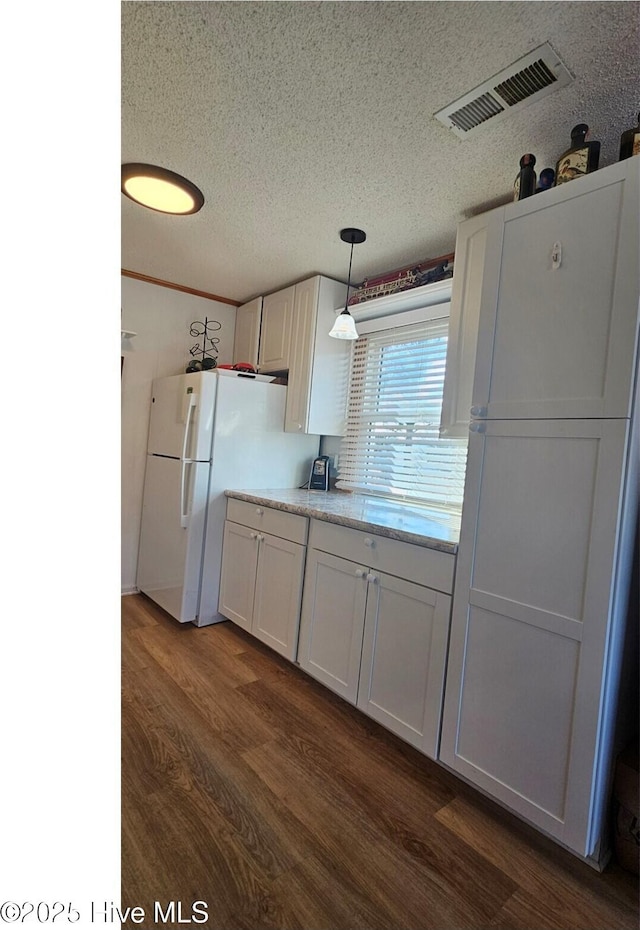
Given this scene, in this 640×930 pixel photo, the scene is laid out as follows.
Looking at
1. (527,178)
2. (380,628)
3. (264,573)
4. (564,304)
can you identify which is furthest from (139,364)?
(564,304)

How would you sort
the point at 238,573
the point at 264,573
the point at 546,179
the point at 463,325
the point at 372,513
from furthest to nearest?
the point at 238,573 → the point at 264,573 → the point at 372,513 → the point at 463,325 → the point at 546,179

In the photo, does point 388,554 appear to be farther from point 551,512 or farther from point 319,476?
point 319,476

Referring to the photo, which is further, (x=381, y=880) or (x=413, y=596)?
(x=413, y=596)

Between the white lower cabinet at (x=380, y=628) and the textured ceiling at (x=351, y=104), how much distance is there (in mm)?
1513

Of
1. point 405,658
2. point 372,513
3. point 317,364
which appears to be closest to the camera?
point 405,658

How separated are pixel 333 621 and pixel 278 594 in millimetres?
451

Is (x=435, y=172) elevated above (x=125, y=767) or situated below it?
above

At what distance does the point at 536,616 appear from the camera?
139 cm

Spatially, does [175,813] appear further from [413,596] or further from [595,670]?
[595,670]

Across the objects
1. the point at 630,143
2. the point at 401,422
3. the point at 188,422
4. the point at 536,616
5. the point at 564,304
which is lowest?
the point at 536,616

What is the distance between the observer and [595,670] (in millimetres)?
1258

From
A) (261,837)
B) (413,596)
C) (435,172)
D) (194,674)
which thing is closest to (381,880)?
(261,837)

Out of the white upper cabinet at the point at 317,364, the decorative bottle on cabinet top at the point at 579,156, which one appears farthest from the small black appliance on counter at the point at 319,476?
the decorative bottle on cabinet top at the point at 579,156
